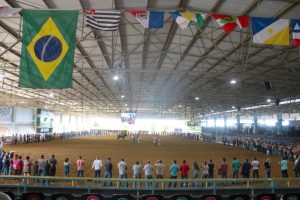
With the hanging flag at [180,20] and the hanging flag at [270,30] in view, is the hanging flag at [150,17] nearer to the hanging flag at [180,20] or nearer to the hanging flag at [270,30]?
the hanging flag at [180,20]

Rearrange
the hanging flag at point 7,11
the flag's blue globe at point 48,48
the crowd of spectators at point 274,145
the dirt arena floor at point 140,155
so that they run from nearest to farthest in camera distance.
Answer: the flag's blue globe at point 48,48 → the hanging flag at point 7,11 → the dirt arena floor at point 140,155 → the crowd of spectators at point 274,145

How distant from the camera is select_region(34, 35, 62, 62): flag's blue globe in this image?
11.3 m

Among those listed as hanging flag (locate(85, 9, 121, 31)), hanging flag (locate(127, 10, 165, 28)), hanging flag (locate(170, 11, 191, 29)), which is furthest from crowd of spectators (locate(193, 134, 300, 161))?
hanging flag (locate(85, 9, 121, 31))

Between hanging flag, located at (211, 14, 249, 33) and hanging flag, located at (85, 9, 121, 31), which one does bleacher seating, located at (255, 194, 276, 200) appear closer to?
hanging flag, located at (211, 14, 249, 33)

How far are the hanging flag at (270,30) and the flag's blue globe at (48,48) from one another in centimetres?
839

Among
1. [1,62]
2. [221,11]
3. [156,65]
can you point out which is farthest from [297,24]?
[1,62]

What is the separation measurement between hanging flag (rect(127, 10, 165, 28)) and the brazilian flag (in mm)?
2712

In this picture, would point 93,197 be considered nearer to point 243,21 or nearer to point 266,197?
point 266,197

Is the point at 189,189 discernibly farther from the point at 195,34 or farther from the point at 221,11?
the point at 195,34

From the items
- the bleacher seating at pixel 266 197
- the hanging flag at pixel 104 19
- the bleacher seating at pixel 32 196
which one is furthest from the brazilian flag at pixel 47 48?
the bleacher seating at pixel 266 197

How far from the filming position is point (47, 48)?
448 inches

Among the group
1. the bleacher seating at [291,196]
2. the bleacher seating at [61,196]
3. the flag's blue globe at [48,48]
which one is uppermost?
the flag's blue globe at [48,48]

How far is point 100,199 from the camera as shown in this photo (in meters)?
9.58

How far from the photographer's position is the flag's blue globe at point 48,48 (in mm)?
11328
